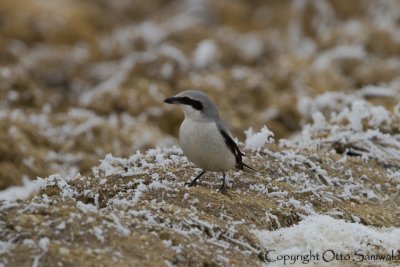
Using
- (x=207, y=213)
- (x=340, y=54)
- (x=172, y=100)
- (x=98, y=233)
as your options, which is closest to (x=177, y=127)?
(x=340, y=54)

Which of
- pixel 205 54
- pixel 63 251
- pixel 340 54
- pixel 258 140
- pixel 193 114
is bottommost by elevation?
pixel 63 251

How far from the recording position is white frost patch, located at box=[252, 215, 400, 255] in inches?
226

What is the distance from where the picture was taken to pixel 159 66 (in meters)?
17.2

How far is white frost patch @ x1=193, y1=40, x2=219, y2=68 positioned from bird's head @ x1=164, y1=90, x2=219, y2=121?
11.5 meters

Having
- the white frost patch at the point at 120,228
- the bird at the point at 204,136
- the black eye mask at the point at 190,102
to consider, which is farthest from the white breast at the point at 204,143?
the white frost patch at the point at 120,228

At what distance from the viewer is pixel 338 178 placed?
7.87 m

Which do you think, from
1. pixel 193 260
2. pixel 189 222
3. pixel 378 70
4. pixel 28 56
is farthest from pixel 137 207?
pixel 28 56

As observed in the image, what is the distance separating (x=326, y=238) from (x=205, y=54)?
44.0ft

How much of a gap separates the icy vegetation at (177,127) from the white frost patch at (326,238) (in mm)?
18

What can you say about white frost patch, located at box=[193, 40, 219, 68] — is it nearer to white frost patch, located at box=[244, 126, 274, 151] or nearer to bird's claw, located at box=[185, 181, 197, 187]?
white frost patch, located at box=[244, 126, 274, 151]

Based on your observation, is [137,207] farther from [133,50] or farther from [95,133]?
[133,50]

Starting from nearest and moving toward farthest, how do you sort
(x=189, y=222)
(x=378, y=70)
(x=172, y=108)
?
1. (x=189, y=222)
2. (x=172, y=108)
3. (x=378, y=70)

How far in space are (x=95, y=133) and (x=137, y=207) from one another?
25.9 ft

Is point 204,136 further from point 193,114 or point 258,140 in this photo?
point 258,140
